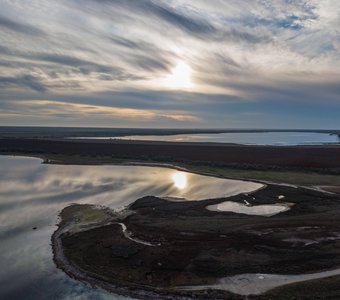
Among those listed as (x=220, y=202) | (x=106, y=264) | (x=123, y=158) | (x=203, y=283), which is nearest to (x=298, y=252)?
(x=203, y=283)

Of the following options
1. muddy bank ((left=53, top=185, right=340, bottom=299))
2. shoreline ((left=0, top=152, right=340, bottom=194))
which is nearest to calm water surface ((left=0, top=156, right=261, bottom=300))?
muddy bank ((left=53, top=185, right=340, bottom=299))

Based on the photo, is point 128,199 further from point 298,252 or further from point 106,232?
point 298,252

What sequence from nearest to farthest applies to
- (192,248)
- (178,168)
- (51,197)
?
(192,248) → (51,197) → (178,168)

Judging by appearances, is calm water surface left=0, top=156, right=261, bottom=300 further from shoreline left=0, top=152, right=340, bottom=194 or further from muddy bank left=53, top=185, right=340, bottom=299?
shoreline left=0, top=152, right=340, bottom=194

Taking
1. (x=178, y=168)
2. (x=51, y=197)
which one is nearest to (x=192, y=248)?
(x=51, y=197)

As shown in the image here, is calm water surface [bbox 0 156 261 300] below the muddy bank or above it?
below

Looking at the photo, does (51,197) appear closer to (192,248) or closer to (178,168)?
(192,248)
